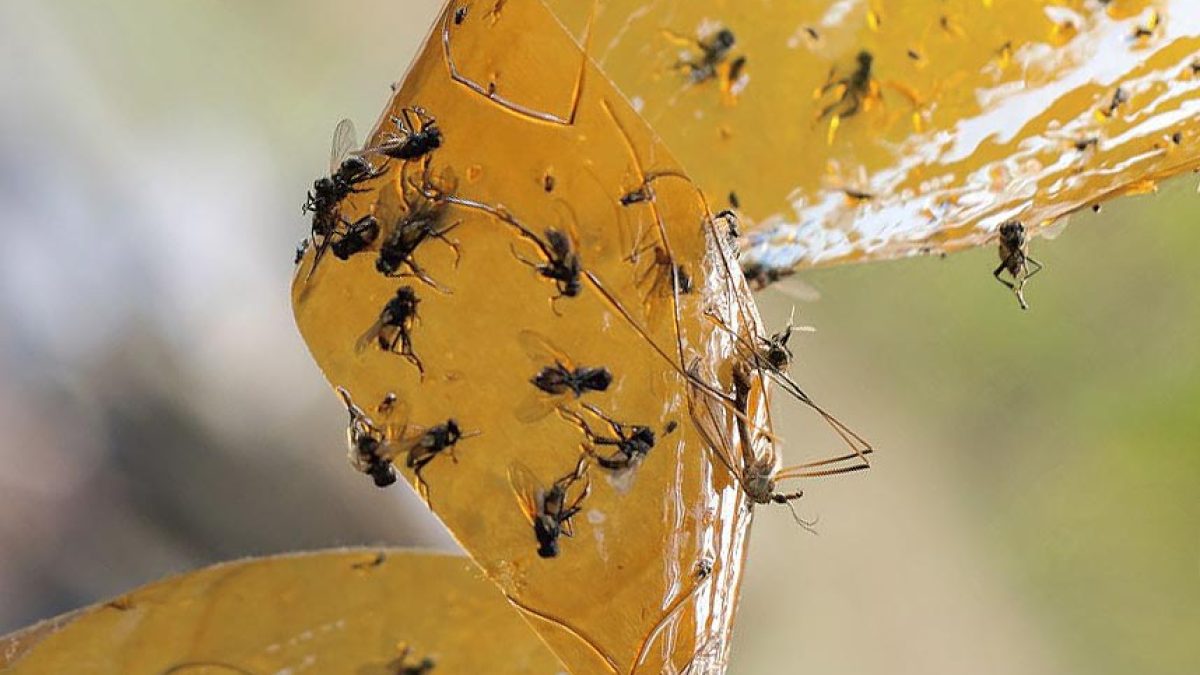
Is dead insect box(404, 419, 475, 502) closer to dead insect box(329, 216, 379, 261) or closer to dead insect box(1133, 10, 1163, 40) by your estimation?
dead insect box(329, 216, 379, 261)

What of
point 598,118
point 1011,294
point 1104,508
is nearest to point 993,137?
point 598,118

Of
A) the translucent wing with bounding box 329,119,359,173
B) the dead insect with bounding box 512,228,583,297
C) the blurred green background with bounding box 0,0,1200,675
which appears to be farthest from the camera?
the blurred green background with bounding box 0,0,1200,675

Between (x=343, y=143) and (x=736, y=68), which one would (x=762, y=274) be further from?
(x=343, y=143)

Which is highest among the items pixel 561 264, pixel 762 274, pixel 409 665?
pixel 762 274

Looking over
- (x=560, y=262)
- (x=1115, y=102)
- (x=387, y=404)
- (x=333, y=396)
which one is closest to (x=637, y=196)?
(x=560, y=262)

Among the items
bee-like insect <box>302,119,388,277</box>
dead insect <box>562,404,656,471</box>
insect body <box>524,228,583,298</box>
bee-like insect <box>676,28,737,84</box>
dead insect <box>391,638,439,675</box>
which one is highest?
bee-like insect <box>676,28,737,84</box>

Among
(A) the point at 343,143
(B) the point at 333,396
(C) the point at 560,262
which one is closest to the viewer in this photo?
(C) the point at 560,262

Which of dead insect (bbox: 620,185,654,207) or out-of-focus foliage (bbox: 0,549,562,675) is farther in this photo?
out-of-focus foliage (bbox: 0,549,562,675)

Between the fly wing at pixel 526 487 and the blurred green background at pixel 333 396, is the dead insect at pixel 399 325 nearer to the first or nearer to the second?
the fly wing at pixel 526 487

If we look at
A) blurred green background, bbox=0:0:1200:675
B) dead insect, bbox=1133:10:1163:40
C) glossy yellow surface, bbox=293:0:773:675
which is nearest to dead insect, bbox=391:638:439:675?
glossy yellow surface, bbox=293:0:773:675

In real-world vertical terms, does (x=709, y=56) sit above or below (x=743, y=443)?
above
